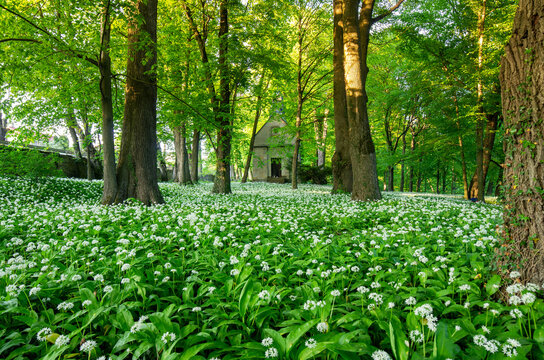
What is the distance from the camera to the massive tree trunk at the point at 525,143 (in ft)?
7.43

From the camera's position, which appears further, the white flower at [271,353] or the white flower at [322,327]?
the white flower at [322,327]

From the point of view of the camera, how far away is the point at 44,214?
5578 millimetres

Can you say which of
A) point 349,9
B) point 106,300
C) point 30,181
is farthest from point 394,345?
point 30,181

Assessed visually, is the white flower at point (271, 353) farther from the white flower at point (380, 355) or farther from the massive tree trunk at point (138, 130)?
the massive tree trunk at point (138, 130)

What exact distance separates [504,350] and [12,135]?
42.8ft

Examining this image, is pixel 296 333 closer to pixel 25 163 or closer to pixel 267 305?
pixel 267 305

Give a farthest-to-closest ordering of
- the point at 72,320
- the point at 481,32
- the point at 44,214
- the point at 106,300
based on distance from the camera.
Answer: the point at 481,32
the point at 44,214
the point at 106,300
the point at 72,320

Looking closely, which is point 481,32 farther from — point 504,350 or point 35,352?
point 35,352

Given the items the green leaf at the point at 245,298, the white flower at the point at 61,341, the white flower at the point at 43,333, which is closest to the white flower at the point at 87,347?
the white flower at the point at 61,341

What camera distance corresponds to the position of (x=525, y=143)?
2.32 meters

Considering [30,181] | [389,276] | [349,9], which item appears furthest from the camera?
[30,181]

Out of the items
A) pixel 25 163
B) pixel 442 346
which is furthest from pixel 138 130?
pixel 442 346

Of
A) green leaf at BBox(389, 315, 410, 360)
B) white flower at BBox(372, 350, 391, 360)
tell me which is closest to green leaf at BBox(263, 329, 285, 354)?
white flower at BBox(372, 350, 391, 360)

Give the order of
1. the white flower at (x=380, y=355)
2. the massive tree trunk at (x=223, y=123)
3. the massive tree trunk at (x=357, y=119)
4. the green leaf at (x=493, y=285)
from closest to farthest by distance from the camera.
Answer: the white flower at (x=380, y=355)
the green leaf at (x=493, y=285)
the massive tree trunk at (x=357, y=119)
the massive tree trunk at (x=223, y=123)
